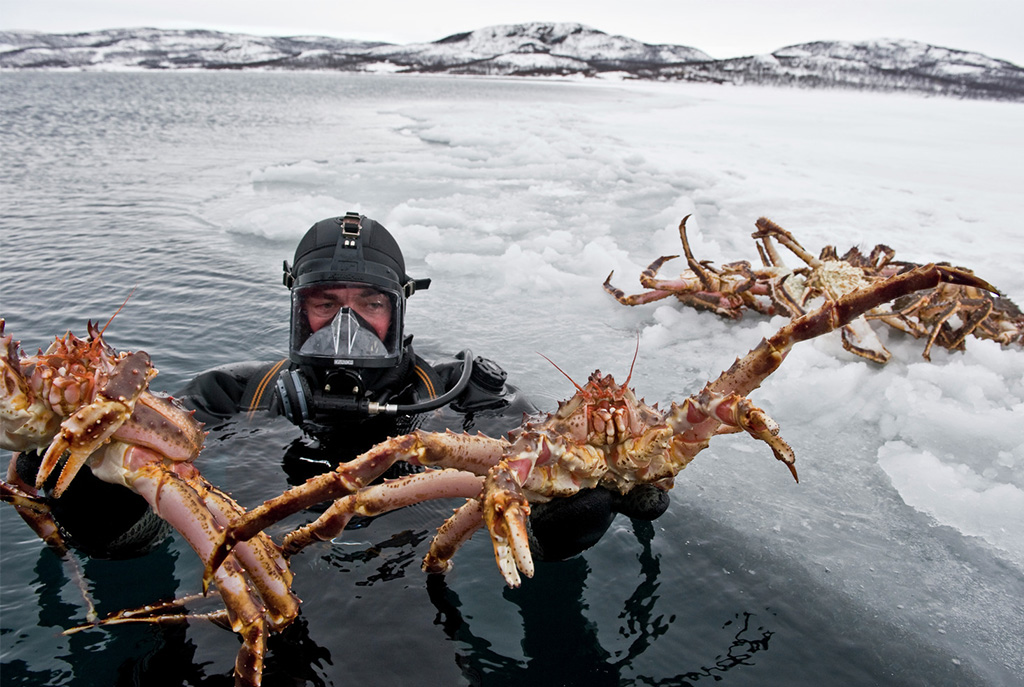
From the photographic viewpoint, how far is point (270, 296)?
259 inches

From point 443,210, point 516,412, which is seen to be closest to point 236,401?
point 516,412

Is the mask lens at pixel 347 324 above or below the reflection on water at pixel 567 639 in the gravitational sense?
above

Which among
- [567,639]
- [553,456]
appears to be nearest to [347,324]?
[553,456]

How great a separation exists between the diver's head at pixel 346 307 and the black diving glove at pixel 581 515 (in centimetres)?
111

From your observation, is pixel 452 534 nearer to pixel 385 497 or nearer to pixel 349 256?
pixel 385 497

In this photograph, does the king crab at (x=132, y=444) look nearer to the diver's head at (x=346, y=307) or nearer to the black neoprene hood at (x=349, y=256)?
the diver's head at (x=346, y=307)

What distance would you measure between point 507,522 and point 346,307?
1.84m

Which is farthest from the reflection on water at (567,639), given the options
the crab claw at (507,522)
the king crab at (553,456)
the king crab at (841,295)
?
the king crab at (841,295)

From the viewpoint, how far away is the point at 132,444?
2.16 metres

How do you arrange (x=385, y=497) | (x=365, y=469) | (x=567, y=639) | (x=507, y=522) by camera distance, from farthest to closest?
(x=567, y=639) → (x=385, y=497) → (x=365, y=469) → (x=507, y=522)

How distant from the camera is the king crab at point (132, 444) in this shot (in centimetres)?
197

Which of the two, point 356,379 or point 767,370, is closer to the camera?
point 767,370

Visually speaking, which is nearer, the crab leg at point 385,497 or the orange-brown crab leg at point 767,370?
the orange-brown crab leg at point 767,370

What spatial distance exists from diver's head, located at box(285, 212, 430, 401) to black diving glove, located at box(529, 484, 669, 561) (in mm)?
1112
